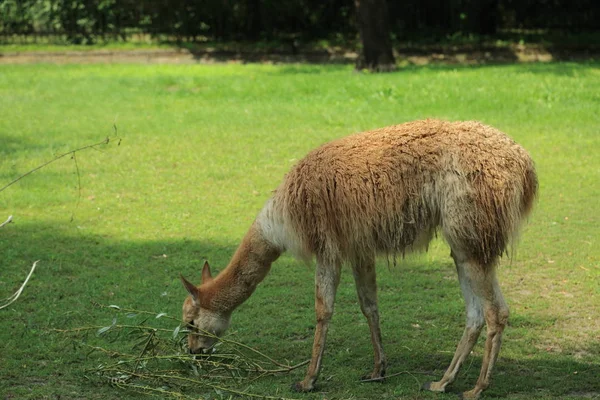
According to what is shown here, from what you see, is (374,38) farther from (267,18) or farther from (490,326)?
(490,326)

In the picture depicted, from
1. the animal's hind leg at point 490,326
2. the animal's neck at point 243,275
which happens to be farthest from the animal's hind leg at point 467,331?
the animal's neck at point 243,275

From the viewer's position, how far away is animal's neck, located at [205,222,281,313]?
589cm

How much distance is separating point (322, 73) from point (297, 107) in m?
4.20

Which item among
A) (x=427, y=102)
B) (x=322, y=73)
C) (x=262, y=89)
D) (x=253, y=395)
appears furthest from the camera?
(x=322, y=73)

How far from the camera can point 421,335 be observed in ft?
21.7

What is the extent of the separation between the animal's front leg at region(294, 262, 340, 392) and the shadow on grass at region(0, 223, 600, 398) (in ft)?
0.47

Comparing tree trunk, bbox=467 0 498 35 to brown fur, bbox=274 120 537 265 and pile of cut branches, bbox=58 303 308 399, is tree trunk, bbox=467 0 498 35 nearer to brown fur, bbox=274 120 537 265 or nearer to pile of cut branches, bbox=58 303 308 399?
brown fur, bbox=274 120 537 265

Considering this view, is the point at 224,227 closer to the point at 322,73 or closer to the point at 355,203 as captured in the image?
the point at 355,203

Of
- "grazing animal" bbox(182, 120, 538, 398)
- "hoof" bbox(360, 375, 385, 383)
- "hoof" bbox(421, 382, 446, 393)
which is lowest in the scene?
"hoof" bbox(360, 375, 385, 383)

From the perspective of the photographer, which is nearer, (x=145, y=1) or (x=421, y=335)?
(x=421, y=335)

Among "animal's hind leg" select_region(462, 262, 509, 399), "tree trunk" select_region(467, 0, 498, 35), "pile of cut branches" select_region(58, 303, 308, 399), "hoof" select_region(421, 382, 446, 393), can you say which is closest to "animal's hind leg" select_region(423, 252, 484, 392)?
"hoof" select_region(421, 382, 446, 393)

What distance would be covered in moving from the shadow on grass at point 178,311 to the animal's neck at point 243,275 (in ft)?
2.10

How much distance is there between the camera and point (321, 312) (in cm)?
568

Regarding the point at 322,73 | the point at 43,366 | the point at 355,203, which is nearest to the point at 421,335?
the point at 355,203
